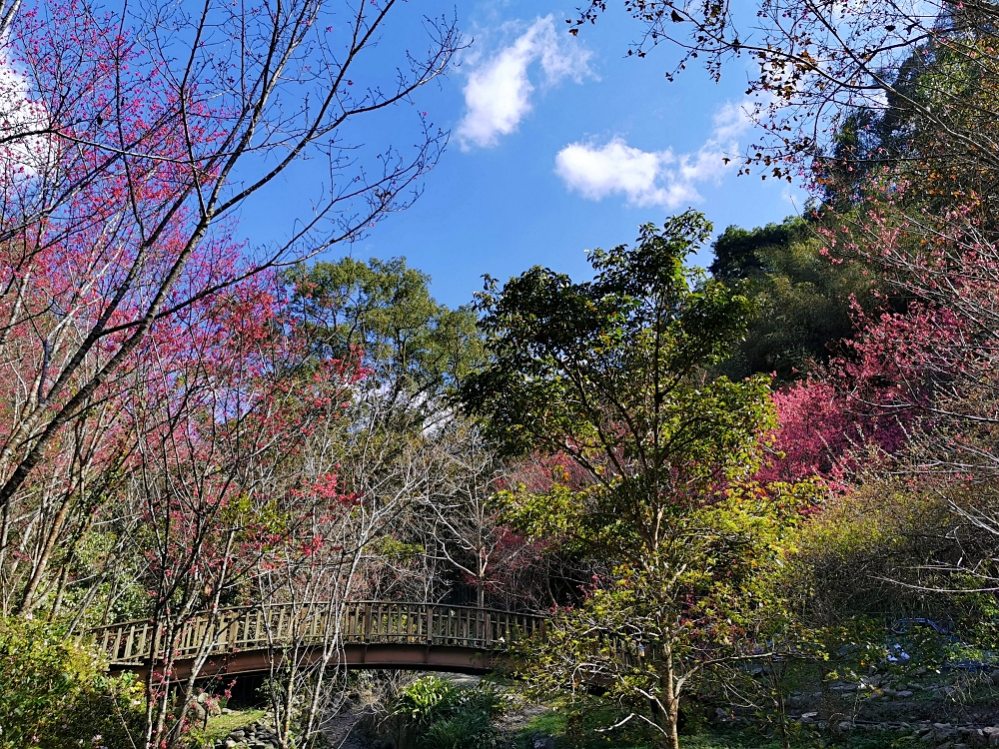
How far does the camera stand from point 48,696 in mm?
4781

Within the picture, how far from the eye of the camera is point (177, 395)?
188 inches

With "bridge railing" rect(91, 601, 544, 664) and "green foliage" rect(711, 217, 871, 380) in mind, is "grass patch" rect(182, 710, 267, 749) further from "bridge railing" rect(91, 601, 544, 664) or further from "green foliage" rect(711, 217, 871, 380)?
"green foliage" rect(711, 217, 871, 380)

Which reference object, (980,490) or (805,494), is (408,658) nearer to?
(805,494)

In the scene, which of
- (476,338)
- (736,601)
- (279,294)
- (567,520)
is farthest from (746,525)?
(476,338)

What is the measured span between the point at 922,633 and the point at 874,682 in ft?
2.92

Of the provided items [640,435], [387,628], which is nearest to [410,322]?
[387,628]

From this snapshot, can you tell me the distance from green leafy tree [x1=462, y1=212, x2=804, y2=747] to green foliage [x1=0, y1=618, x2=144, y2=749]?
3685 mm

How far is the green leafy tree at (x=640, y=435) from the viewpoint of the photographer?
5.45 metres

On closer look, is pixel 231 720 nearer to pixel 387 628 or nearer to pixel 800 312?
pixel 387 628

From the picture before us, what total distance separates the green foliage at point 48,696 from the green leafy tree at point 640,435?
12.1ft

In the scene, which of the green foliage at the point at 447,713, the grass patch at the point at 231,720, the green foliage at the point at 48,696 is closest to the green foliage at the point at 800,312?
the green foliage at the point at 447,713

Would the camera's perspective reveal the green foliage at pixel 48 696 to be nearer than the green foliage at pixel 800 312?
Yes

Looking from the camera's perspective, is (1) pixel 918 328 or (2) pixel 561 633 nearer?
(2) pixel 561 633

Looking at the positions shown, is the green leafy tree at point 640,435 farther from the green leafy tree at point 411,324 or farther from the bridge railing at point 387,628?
the green leafy tree at point 411,324
